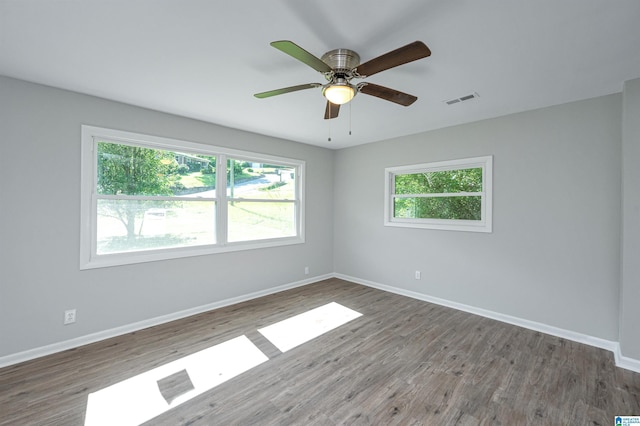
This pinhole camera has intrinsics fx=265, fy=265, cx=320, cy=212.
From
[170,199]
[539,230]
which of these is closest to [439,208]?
[539,230]

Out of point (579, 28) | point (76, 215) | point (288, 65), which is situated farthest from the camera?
point (76, 215)

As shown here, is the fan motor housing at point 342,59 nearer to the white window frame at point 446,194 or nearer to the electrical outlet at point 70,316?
the white window frame at point 446,194

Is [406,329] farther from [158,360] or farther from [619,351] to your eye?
[158,360]

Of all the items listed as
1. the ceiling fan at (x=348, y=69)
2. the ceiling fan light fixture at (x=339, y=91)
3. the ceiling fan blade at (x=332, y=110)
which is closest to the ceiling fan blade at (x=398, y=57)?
the ceiling fan at (x=348, y=69)

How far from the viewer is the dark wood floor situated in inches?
71.8

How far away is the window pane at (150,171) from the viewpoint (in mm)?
2934

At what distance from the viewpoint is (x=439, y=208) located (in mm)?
4008

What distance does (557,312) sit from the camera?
117 inches

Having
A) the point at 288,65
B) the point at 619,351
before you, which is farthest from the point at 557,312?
the point at 288,65

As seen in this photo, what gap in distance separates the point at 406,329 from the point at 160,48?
11.8 feet

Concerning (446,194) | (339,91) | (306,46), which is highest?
(306,46)

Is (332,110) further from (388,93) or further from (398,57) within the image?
(398,57)

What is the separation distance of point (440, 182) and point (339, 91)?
2.69m

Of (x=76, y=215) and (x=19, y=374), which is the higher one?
(x=76, y=215)
